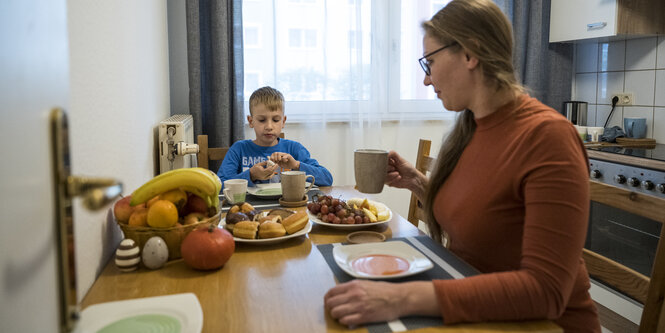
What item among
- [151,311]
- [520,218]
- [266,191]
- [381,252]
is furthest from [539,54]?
[151,311]

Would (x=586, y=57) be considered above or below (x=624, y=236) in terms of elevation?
above

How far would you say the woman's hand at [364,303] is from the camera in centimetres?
75

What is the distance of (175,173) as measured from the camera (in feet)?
3.52

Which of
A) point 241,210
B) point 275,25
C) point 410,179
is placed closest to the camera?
point 241,210

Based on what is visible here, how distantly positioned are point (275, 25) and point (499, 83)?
2072 millimetres

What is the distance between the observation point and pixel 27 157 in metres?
0.36

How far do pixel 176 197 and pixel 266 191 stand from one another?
649 millimetres

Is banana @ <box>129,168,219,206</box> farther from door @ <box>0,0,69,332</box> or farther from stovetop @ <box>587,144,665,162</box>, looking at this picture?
stovetop @ <box>587,144,665,162</box>

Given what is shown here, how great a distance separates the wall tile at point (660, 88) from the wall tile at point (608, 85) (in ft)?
0.82

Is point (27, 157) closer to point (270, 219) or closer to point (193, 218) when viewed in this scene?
point (193, 218)

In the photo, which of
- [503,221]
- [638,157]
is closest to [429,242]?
[503,221]

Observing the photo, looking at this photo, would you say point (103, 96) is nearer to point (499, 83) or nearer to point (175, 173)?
point (175, 173)

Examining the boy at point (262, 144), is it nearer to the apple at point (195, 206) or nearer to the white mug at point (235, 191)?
the white mug at point (235, 191)

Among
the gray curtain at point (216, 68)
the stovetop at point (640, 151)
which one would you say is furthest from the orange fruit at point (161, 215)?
the stovetop at point (640, 151)
